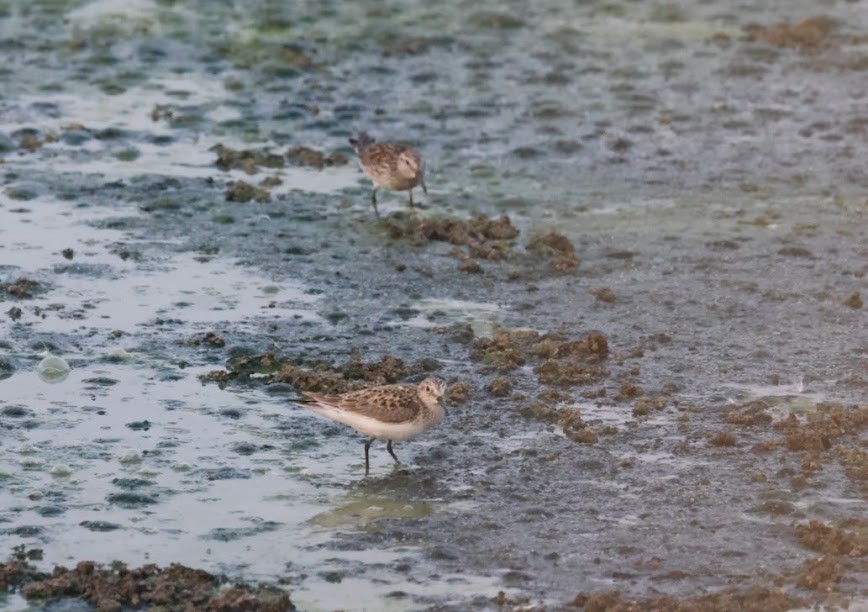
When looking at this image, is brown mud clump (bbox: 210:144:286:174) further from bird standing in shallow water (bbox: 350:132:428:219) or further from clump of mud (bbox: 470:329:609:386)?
clump of mud (bbox: 470:329:609:386)

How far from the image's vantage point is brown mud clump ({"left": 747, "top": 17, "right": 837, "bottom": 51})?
2136cm

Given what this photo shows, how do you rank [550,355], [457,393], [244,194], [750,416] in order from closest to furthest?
[750,416] < [457,393] < [550,355] < [244,194]

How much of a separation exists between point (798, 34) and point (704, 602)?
13.6 metres

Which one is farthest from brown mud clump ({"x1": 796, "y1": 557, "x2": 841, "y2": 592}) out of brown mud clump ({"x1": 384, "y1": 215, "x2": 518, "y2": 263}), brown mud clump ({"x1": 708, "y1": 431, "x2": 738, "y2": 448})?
brown mud clump ({"x1": 384, "y1": 215, "x2": 518, "y2": 263})

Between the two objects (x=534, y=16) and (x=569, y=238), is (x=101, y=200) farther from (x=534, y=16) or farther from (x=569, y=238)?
(x=534, y=16)

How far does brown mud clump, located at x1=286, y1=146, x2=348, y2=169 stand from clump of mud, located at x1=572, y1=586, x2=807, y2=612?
8662 millimetres

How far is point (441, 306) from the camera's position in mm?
13711

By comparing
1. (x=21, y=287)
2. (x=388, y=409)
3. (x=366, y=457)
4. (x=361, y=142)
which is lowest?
(x=366, y=457)

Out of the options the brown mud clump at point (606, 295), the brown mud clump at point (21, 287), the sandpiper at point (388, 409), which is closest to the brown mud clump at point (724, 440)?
the sandpiper at point (388, 409)

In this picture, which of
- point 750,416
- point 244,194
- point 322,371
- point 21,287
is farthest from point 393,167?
point 750,416

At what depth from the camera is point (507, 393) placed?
12.0 metres

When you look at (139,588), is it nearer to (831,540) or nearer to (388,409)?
(388,409)

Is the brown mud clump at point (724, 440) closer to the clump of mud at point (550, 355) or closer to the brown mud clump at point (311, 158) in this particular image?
the clump of mud at point (550, 355)

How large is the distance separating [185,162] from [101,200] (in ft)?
4.28
